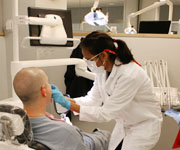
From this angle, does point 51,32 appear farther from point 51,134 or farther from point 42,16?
point 51,134

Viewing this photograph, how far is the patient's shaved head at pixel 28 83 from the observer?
3.52 feet

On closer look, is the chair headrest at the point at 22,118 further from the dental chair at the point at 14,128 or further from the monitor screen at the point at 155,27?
the monitor screen at the point at 155,27

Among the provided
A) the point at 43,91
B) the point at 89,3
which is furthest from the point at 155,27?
the point at 89,3

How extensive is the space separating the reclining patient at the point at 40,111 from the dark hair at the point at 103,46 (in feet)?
1.29

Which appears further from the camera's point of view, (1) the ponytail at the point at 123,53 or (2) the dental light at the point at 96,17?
(2) the dental light at the point at 96,17

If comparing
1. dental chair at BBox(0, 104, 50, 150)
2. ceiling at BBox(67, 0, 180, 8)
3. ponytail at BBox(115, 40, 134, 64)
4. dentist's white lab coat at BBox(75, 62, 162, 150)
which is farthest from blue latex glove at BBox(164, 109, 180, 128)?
ceiling at BBox(67, 0, 180, 8)

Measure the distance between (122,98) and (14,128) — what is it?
2.38 feet

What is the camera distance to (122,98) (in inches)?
53.2

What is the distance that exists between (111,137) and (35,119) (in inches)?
27.5

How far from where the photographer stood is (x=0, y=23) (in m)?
2.46

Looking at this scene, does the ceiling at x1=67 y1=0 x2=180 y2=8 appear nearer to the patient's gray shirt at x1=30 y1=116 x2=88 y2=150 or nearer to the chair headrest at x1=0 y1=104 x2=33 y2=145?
the patient's gray shirt at x1=30 y1=116 x2=88 y2=150

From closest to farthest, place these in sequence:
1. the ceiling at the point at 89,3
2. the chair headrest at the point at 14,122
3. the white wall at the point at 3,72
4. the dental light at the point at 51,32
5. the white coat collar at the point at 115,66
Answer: the chair headrest at the point at 14,122 < the dental light at the point at 51,32 < the white coat collar at the point at 115,66 < the white wall at the point at 3,72 < the ceiling at the point at 89,3

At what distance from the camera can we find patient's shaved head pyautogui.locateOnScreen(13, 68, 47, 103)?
1072 millimetres

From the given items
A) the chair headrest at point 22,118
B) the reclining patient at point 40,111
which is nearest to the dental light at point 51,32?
the reclining patient at point 40,111
